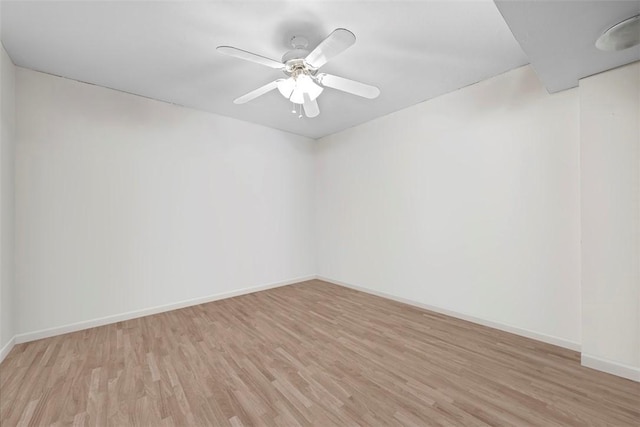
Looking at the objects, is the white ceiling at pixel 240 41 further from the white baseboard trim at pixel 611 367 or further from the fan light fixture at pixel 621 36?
the white baseboard trim at pixel 611 367

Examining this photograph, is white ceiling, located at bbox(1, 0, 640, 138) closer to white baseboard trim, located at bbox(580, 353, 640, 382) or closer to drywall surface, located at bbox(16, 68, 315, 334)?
drywall surface, located at bbox(16, 68, 315, 334)

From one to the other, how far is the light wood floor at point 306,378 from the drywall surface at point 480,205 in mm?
449

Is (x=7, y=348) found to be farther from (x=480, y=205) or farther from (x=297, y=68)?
(x=480, y=205)

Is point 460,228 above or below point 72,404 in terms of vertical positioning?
above

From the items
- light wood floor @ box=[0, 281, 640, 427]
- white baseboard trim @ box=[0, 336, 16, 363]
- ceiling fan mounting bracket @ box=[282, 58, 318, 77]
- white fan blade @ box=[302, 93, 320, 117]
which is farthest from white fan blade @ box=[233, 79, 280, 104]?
white baseboard trim @ box=[0, 336, 16, 363]

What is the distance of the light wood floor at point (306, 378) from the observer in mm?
1460

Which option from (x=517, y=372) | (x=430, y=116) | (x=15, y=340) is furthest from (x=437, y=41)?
(x=15, y=340)

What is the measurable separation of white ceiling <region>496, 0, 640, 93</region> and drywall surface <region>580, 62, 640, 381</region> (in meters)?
0.22

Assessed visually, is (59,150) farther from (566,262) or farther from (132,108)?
(566,262)

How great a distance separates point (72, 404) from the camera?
1563 millimetres

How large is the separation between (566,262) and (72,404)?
3.74 meters

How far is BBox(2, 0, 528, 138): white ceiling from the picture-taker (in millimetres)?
1703

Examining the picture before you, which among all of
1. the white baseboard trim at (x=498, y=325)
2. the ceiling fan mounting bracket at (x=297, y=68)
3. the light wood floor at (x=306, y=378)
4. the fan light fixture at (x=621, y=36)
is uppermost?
the ceiling fan mounting bracket at (x=297, y=68)

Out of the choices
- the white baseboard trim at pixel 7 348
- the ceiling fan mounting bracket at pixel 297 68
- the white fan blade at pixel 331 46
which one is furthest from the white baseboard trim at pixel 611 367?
the white baseboard trim at pixel 7 348
